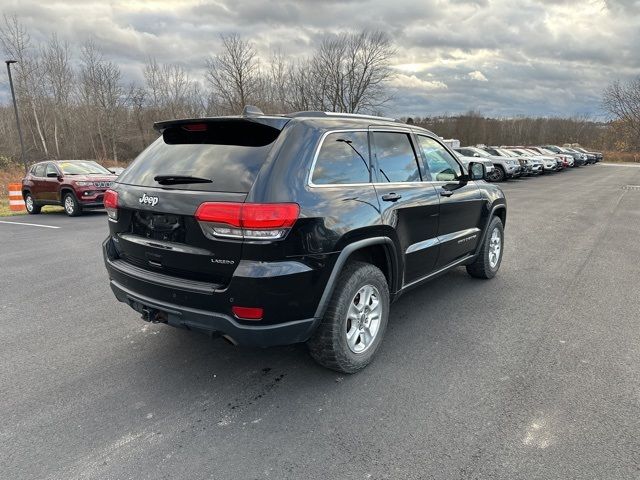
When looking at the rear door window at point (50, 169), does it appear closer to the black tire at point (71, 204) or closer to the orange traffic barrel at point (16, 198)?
the black tire at point (71, 204)

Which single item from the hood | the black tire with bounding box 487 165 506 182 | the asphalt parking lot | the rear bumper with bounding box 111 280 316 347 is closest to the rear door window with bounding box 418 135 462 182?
the asphalt parking lot

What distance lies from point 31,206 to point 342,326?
564 inches

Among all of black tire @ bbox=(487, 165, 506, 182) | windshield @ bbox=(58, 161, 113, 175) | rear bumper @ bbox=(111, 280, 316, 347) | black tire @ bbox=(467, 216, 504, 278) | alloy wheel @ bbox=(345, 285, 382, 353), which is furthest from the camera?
black tire @ bbox=(487, 165, 506, 182)

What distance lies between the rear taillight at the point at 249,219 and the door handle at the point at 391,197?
1.00 metres

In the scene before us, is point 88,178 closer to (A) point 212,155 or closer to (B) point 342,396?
(A) point 212,155

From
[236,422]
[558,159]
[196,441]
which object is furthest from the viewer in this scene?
[558,159]

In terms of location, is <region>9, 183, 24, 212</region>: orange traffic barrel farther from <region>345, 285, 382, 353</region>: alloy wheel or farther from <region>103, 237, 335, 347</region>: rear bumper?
<region>345, 285, 382, 353</region>: alloy wheel

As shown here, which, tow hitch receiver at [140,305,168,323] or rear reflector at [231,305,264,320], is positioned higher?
rear reflector at [231,305,264,320]

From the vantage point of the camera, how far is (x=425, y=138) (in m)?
4.39

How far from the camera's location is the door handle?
3434 mm

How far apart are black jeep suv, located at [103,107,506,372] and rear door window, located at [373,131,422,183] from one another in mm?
17

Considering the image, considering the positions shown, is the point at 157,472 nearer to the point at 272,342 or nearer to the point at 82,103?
the point at 272,342

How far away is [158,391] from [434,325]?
99.0 inches

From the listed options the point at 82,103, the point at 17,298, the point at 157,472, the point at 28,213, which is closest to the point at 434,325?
the point at 157,472
